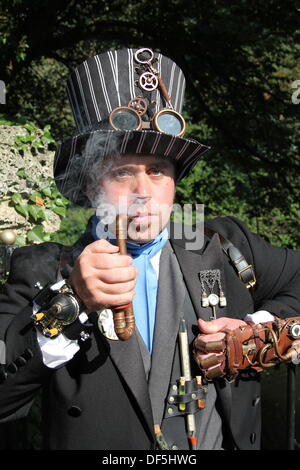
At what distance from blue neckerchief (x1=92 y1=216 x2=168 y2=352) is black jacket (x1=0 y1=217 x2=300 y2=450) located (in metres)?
0.09

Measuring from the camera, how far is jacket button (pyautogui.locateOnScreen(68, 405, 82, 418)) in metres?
1.94

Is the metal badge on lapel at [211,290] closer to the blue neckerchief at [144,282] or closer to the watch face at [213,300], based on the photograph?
the watch face at [213,300]

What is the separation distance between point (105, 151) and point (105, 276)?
2.00 feet

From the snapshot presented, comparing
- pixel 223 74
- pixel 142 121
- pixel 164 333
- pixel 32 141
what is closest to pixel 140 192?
pixel 142 121

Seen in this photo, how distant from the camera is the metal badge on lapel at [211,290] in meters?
2.12

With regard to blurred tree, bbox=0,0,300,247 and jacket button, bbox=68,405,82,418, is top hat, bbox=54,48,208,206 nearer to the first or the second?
jacket button, bbox=68,405,82,418

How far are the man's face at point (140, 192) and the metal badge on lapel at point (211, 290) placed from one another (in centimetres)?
29

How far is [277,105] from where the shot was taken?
5508 millimetres

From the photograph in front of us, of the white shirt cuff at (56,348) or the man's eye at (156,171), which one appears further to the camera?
Result: the man's eye at (156,171)

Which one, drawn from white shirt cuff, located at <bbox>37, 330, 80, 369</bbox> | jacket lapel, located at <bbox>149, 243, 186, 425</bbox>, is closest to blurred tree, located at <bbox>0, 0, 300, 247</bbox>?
jacket lapel, located at <bbox>149, 243, 186, 425</bbox>

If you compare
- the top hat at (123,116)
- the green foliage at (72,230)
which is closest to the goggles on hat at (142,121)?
the top hat at (123,116)

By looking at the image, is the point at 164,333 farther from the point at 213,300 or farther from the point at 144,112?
the point at 144,112
